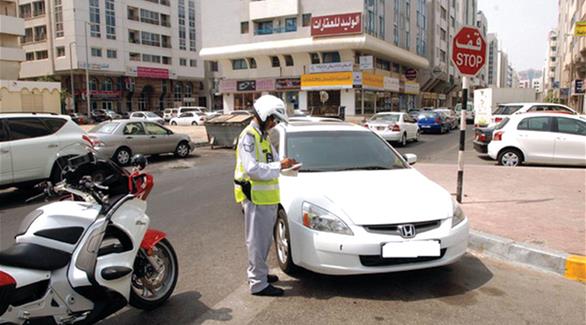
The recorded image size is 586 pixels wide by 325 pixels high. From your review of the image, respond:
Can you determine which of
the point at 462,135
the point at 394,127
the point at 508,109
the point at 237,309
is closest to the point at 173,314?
the point at 237,309

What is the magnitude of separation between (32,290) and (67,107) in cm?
5812

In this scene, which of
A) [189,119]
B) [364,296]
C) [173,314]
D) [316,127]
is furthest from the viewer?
[189,119]

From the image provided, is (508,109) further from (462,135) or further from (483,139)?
(462,135)

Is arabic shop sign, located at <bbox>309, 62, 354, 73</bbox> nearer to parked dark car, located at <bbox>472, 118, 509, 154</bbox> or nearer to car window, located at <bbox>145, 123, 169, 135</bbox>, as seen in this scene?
parked dark car, located at <bbox>472, 118, 509, 154</bbox>

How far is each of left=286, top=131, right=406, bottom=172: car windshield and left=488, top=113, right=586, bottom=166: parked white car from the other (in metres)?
8.23

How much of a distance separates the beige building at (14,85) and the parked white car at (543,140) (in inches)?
1432

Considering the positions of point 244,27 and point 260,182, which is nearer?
point 260,182

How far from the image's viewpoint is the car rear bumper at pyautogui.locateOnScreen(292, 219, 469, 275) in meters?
3.99

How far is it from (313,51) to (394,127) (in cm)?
2621

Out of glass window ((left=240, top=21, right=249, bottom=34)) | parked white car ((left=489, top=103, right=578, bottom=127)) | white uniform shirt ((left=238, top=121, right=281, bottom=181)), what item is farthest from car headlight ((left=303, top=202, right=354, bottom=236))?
glass window ((left=240, top=21, right=249, bottom=34))

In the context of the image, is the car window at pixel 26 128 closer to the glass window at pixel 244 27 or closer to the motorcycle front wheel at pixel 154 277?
the motorcycle front wheel at pixel 154 277

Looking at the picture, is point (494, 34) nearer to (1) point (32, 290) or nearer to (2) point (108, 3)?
(2) point (108, 3)

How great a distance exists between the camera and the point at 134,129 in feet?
49.6

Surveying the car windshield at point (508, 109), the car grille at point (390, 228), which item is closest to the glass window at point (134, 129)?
the car grille at point (390, 228)
